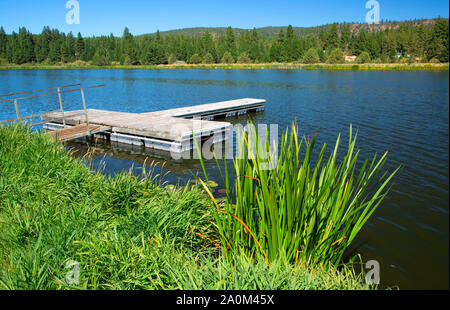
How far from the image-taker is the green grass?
8.70 ft

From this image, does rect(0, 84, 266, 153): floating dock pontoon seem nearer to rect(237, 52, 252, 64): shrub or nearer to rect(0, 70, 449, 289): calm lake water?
rect(0, 70, 449, 289): calm lake water

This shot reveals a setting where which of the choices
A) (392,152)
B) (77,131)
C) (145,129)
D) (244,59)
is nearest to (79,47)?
(244,59)

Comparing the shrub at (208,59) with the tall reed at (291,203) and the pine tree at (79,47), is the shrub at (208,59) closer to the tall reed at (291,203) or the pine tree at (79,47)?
the pine tree at (79,47)

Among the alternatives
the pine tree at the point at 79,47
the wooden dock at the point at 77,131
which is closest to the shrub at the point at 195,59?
the pine tree at the point at 79,47

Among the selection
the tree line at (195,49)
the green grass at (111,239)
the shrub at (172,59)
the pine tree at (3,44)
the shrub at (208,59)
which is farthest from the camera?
the shrub at (172,59)

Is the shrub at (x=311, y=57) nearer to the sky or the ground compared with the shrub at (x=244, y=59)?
nearer to the ground

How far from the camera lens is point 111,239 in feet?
10.5

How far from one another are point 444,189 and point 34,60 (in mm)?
106947

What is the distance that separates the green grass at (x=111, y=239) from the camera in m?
2.65

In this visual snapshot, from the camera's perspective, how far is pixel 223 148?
34.8 ft

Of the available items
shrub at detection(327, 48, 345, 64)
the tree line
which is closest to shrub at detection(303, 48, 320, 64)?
the tree line

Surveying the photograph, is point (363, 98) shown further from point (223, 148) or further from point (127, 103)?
→ point (127, 103)
